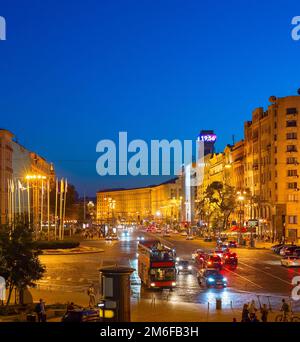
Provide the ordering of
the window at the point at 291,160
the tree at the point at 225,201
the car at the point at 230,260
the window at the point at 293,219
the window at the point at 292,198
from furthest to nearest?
1. the tree at the point at 225,201
2. the window at the point at 291,160
3. the window at the point at 292,198
4. the window at the point at 293,219
5. the car at the point at 230,260

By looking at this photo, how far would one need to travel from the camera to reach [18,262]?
1180 inches

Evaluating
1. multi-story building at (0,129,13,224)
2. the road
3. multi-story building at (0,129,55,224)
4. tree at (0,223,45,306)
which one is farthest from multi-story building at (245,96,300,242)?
tree at (0,223,45,306)

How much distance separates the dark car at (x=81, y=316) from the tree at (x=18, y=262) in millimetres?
6273

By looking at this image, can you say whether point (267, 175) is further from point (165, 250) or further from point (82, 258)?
point (165, 250)

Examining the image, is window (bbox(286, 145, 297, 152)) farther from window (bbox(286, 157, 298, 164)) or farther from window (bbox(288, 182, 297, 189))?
window (bbox(288, 182, 297, 189))

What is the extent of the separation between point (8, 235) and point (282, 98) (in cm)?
8034

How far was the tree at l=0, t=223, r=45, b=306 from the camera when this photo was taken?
29812 millimetres

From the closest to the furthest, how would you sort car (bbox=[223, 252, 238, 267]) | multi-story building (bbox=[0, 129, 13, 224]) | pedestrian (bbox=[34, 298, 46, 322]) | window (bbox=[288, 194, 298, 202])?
pedestrian (bbox=[34, 298, 46, 322]) → car (bbox=[223, 252, 238, 267]) → window (bbox=[288, 194, 298, 202]) → multi-story building (bbox=[0, 129, 13, 224])

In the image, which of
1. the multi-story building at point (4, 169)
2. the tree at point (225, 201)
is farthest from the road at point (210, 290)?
the tree at point (225, 201)

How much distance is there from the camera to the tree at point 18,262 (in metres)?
29.8

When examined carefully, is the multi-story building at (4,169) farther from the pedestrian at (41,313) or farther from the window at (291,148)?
the pedestrian at (41,313)

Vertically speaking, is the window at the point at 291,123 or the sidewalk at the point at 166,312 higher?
the window at the point at 291,123

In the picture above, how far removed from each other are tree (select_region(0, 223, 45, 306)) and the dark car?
6273 mm

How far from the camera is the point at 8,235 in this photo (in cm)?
3091
